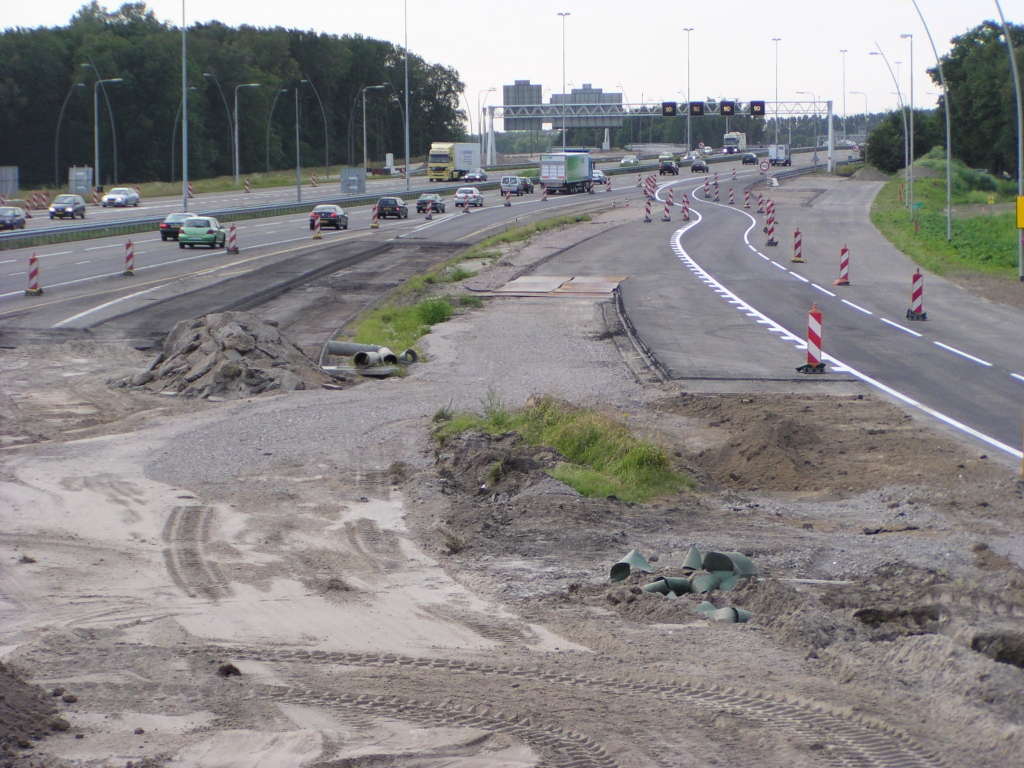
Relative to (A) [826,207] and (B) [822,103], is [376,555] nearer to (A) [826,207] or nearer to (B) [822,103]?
(A) [826,207]

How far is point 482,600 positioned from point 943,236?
4484 centimetres

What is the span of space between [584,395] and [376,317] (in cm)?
1129

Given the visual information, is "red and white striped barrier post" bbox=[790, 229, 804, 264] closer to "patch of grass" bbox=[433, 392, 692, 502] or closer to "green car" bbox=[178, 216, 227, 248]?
"green car" bbox=[178, 216, 227, 248]

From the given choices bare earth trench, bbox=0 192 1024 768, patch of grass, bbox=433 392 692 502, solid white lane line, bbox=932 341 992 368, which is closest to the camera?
bare earth trench, bbox=0 192 1024 768

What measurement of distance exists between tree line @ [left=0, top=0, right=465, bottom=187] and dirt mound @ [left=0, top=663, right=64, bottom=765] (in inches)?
3679

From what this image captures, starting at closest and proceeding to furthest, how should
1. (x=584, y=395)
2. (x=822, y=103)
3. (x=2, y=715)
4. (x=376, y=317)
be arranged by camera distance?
(x=2, y=715)
(x=584, y=395)
(x=376, y=317)
(x=822, y=103)

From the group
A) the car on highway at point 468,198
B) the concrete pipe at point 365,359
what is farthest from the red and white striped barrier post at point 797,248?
the car on highway at point 468,198

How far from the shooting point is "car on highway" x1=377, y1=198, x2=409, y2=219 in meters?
63.2

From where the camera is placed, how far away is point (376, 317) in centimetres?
2648

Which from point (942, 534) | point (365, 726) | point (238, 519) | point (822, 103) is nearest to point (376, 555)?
point (238, 519)

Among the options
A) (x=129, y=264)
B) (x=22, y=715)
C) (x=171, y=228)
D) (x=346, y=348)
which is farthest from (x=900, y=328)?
(x=171, y=228)

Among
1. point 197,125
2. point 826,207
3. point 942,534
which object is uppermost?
point 197,125

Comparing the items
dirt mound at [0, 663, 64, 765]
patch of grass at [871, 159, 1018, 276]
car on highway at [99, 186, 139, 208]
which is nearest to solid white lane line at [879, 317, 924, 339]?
patch of grass at [871, 159, 1018, 276]

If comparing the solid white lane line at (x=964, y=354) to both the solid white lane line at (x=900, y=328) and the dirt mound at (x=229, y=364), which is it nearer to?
the solid white lane line at (x=900, y=328)
